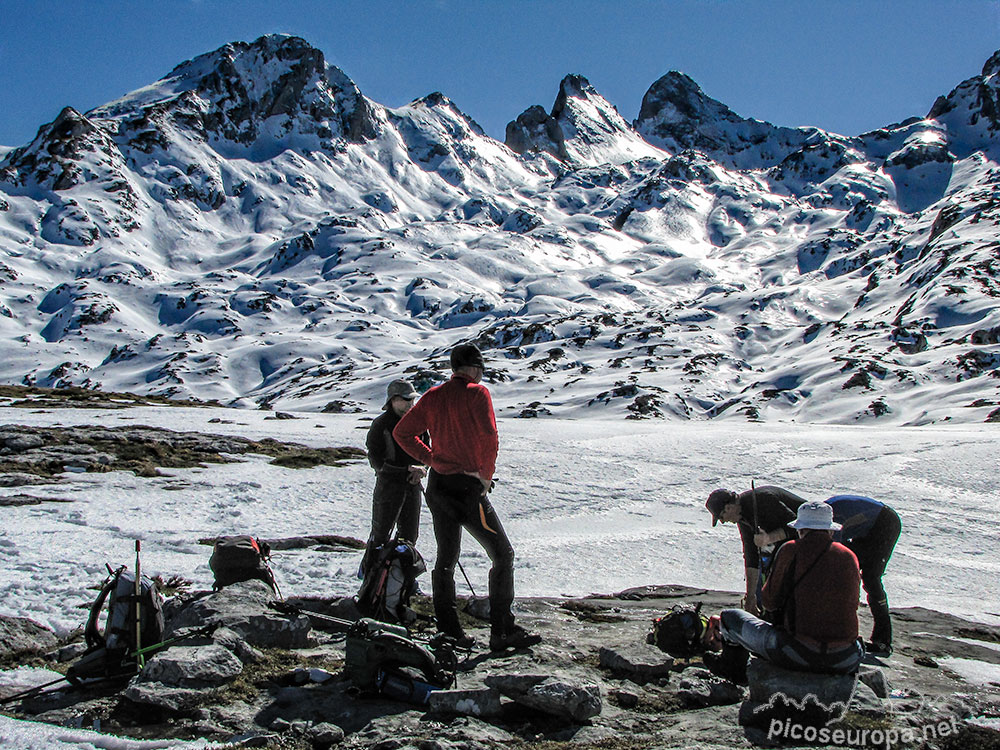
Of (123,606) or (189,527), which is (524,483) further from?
(123,606)

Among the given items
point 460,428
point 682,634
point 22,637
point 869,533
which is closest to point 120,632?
point 22,637

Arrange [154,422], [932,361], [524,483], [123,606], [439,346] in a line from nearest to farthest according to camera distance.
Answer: [123,606]
[524,483]
[154,422]
[932,361]
[439,346]

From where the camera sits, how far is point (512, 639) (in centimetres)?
691

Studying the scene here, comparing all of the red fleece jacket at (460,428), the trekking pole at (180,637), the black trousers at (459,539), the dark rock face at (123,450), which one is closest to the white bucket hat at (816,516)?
the black trousers at (459,539)

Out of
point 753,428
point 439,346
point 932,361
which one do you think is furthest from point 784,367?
point 753,428

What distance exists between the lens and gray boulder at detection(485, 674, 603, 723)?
5332mm

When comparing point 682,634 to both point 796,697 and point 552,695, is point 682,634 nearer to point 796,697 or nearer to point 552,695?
point 796,697

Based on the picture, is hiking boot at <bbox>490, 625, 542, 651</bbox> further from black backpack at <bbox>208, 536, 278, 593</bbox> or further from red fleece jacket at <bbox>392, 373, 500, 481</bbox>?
black backpack at <bbox>208, 536, 278, 593</bbox>

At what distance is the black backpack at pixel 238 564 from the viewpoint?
8023 mm

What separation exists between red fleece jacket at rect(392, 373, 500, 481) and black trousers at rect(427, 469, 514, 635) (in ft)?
0.44

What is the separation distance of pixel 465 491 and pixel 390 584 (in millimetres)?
1285

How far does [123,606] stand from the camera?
6.08m

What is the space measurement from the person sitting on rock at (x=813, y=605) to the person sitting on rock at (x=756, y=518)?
5.06 ft

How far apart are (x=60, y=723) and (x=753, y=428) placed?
108 ft
